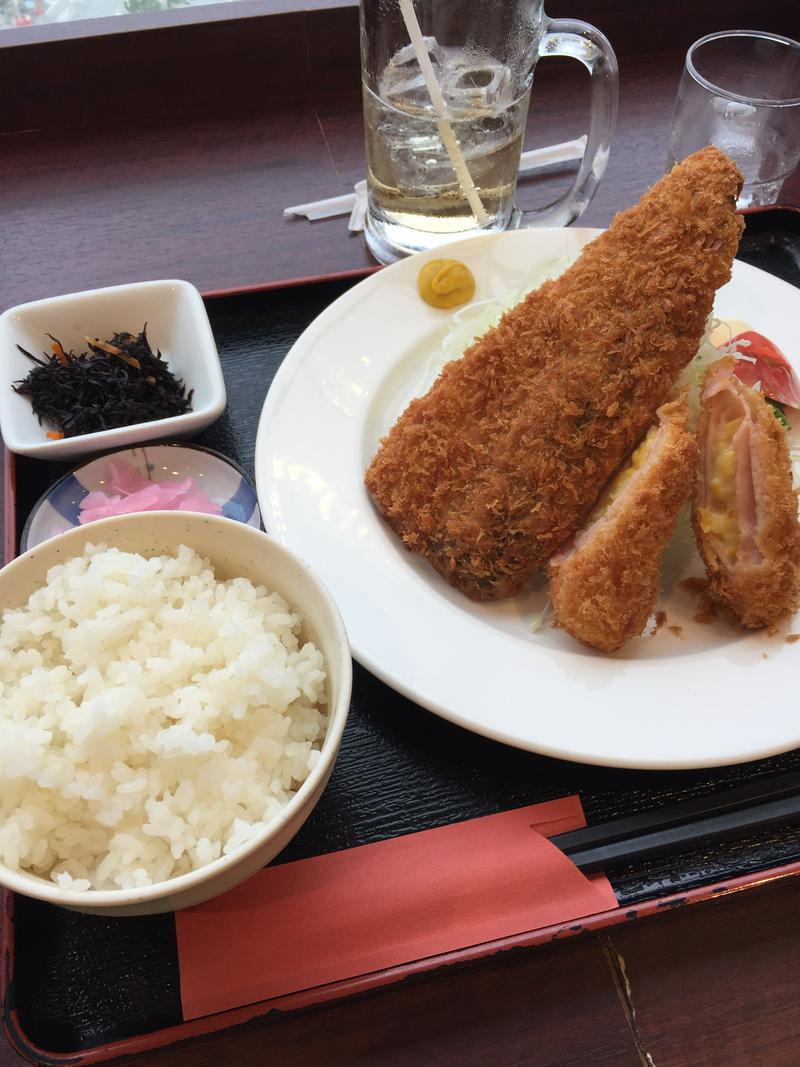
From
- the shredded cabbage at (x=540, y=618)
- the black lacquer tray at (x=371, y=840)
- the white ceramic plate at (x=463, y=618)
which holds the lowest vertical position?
the black lacquer tray at (x=371, y=840)

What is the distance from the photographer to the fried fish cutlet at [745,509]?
4.40ft

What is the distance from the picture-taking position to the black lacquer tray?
105 cm

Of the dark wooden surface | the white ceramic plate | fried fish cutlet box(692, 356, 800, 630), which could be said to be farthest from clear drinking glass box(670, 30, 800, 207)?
the dark wooden surface

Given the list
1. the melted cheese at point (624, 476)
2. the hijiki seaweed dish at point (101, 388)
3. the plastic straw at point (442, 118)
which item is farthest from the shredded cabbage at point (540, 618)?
the plastic straw at point (442, 118)

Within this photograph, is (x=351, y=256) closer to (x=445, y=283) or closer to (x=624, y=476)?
(x=445, y=283)

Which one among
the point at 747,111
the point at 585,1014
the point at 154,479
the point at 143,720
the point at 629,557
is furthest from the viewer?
the point at 747,111

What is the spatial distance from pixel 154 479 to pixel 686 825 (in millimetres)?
1180

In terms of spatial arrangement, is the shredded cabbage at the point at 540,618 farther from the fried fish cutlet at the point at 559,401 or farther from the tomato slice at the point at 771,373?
the tomato slice at the point at 771,373

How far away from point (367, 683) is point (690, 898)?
0.59 m

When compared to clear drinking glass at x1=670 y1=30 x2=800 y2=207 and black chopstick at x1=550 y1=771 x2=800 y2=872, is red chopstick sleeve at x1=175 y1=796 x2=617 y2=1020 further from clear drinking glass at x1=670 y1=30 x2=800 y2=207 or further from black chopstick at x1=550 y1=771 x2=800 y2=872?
clear drinking glass at x1=670 y1=30 x2=800 y2=207

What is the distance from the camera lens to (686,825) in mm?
1205

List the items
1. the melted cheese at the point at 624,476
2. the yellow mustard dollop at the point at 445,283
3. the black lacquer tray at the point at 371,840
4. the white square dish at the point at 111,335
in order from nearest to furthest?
the black lacquer tray at the point at 371,840
the melted cheese at the point at 624,476
the white square dish at the point at 111,335
the yellow mustard dollop at the point at 445,283

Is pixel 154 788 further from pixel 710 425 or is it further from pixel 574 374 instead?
pixel 710 425

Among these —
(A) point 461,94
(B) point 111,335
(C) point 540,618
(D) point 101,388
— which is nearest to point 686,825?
(C) point 540,618
